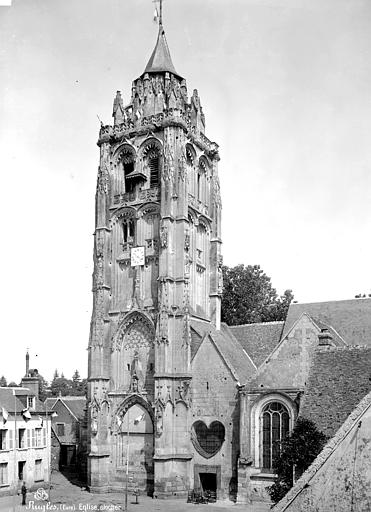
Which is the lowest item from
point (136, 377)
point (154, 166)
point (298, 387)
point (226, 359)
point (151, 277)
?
point (298, 387)

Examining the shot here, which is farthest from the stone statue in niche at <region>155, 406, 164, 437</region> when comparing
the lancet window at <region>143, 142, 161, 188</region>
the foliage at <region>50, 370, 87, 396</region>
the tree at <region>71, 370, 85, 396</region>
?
the foliage at <region>50, 370, 87, 396</region>

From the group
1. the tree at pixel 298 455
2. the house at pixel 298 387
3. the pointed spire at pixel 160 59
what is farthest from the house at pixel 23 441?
the pointed spire at pixel 160 59

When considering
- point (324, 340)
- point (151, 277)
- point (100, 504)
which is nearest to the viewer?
point (324, 340)

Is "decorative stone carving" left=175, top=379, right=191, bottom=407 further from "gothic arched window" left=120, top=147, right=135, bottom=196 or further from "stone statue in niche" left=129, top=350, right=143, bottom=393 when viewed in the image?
"gothic arched window" left=120, top=147, right=135, bottom=196

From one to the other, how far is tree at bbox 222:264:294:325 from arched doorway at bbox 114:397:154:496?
1589cm

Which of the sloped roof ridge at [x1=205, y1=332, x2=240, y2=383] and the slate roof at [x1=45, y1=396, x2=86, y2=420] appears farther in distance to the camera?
the slate roof at [x1=45, y1=396, x2=86, y2=420]

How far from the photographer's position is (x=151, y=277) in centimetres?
4256

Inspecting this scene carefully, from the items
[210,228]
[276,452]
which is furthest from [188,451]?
[210,228]

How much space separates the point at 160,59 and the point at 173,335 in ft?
70.9

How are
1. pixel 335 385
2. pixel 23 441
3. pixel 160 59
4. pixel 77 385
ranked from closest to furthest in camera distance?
1. pixel 335 385
2. pixel 23 441
3. pixel 160 59
4. pixel 77 385

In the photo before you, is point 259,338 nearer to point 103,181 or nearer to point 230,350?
point 230,350

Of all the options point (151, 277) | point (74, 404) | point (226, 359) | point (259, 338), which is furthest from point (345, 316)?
point (74, 404)

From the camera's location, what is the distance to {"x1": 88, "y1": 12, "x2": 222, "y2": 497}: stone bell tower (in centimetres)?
3956

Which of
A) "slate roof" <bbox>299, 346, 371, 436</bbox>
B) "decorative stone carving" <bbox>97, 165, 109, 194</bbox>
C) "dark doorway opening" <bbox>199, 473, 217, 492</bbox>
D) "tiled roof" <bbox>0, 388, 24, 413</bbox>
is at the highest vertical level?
"decorative stone carving" <bbox>97, 165, 109, 194</bbox>
